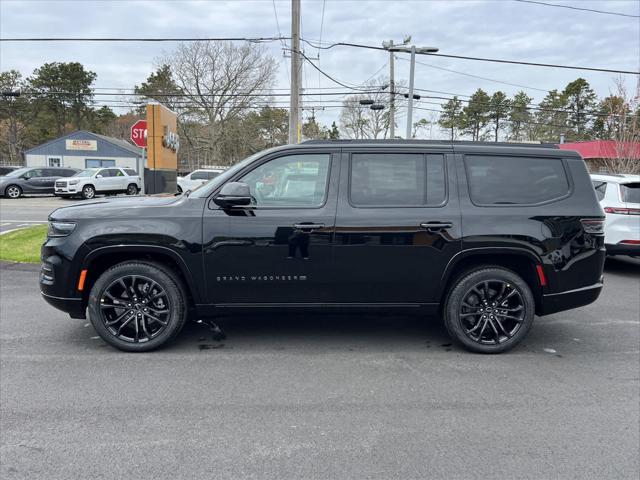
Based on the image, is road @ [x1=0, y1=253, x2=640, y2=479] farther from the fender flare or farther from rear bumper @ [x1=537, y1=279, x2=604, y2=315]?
the fender flare

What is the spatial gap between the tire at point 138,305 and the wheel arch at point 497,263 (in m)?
2.41

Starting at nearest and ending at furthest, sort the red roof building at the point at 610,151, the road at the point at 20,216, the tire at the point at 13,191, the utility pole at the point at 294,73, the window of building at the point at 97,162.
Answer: the road at the point at 20,216 → the utility pole at the point at 294,73 → the red roof building at the point at 610,151 → the tire at the point at 13,191 → the window of building at the point at 97,162

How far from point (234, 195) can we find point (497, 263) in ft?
8.19

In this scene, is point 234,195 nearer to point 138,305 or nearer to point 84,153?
point 138,305

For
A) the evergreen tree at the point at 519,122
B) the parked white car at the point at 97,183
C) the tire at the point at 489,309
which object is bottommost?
the tire at the point at 489,309

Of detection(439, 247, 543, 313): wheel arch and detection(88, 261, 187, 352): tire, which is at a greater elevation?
detection(439, 247, 543, 313): wheel arch

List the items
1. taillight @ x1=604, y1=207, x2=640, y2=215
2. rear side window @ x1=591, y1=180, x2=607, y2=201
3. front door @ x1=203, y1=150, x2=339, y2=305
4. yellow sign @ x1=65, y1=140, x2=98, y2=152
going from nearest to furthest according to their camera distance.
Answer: front door @ x1=203, y1=150, x2=339, y2=305, taillight @ x1=604, y1=207, x2=640, y2=215, rear side window @ x1=591, y1=180, x2=607, y2=201, yellow sign @ x1=65, y1=140, x2=98, y2=152

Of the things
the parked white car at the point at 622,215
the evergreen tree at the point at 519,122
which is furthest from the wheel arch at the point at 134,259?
the evergreen tree at the point at 519,122

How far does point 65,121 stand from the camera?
→ 64.4 meters

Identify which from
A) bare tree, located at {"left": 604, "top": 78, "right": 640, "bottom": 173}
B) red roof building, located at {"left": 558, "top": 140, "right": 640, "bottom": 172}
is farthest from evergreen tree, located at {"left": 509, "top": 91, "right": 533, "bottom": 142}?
bare tree, located at {"left": 604, "top": 78, "right": 640, "bottom": 173}

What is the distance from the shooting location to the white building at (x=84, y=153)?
1703 inches

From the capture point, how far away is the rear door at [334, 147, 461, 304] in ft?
13.6

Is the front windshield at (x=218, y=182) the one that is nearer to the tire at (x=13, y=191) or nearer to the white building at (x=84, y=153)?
the tire at (x=13, y=191)

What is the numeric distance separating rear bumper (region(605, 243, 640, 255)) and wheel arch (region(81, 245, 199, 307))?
22.6 ft
